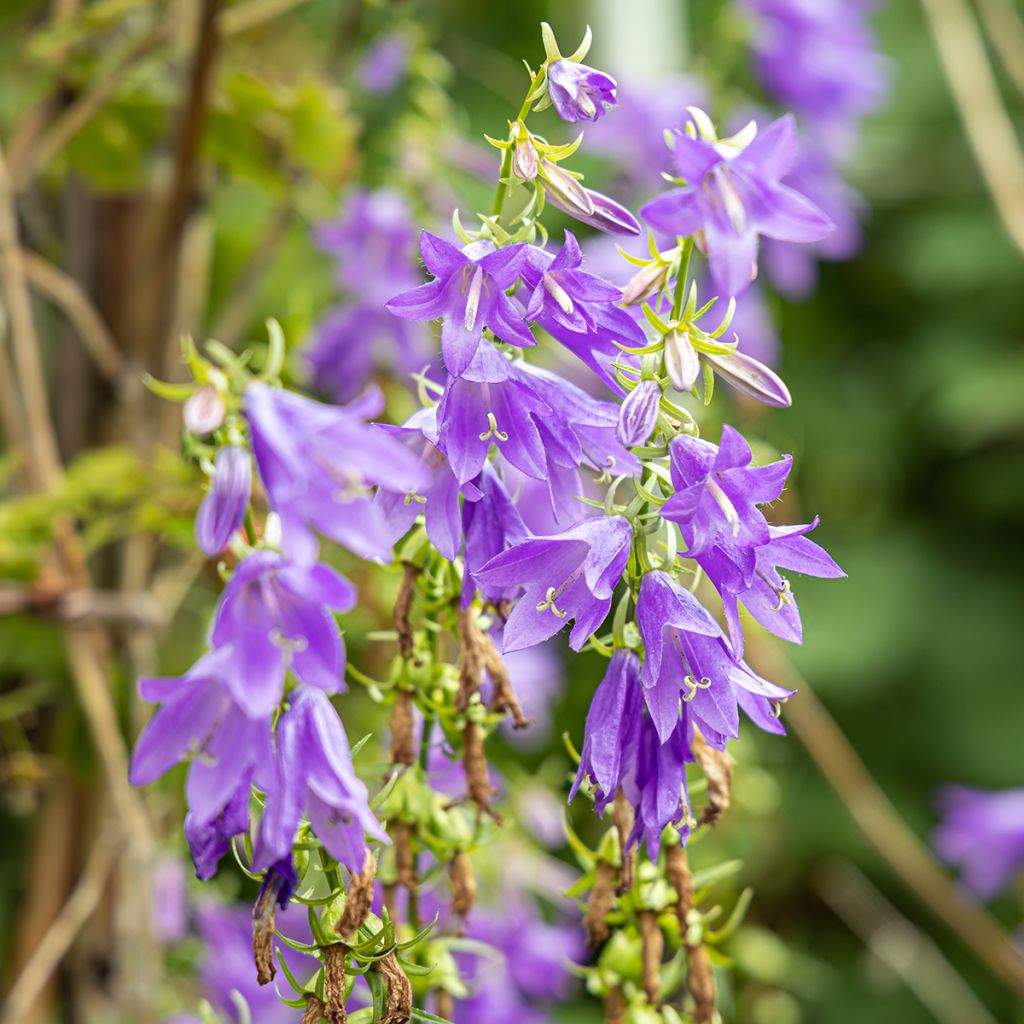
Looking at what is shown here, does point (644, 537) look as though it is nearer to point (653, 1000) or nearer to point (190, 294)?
point (653, 1000)

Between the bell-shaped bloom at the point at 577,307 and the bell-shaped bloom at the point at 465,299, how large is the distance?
0.5 inches

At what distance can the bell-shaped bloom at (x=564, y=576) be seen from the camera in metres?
0.64

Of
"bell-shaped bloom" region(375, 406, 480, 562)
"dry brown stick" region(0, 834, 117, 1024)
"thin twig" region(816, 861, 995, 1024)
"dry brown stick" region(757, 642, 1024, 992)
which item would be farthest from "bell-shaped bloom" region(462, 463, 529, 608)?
"thin twig" region(816, 861, 995, 1024)

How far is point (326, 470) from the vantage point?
1.84 feet

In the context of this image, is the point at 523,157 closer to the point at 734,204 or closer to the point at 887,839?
the point at 734,204

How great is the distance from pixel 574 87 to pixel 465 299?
0.40 feet

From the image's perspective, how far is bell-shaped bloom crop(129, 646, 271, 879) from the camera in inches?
22.7

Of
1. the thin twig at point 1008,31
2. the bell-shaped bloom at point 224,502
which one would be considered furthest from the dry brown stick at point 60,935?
the thin twig at point 1008,31

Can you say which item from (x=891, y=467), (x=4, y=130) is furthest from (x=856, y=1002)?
(x=4, y=130)

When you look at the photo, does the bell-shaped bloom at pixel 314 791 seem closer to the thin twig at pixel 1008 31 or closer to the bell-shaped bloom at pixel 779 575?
the bell-shaped bloom at pixel 779 575

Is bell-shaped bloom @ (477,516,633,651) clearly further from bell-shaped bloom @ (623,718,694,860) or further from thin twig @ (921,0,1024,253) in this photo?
thin twig @ (921,0,1024,253)

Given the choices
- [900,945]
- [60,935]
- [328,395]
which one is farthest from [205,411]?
[900,945]

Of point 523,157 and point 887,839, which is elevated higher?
point 523,157

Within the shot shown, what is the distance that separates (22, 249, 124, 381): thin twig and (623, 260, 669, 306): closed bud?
34.5 inches
